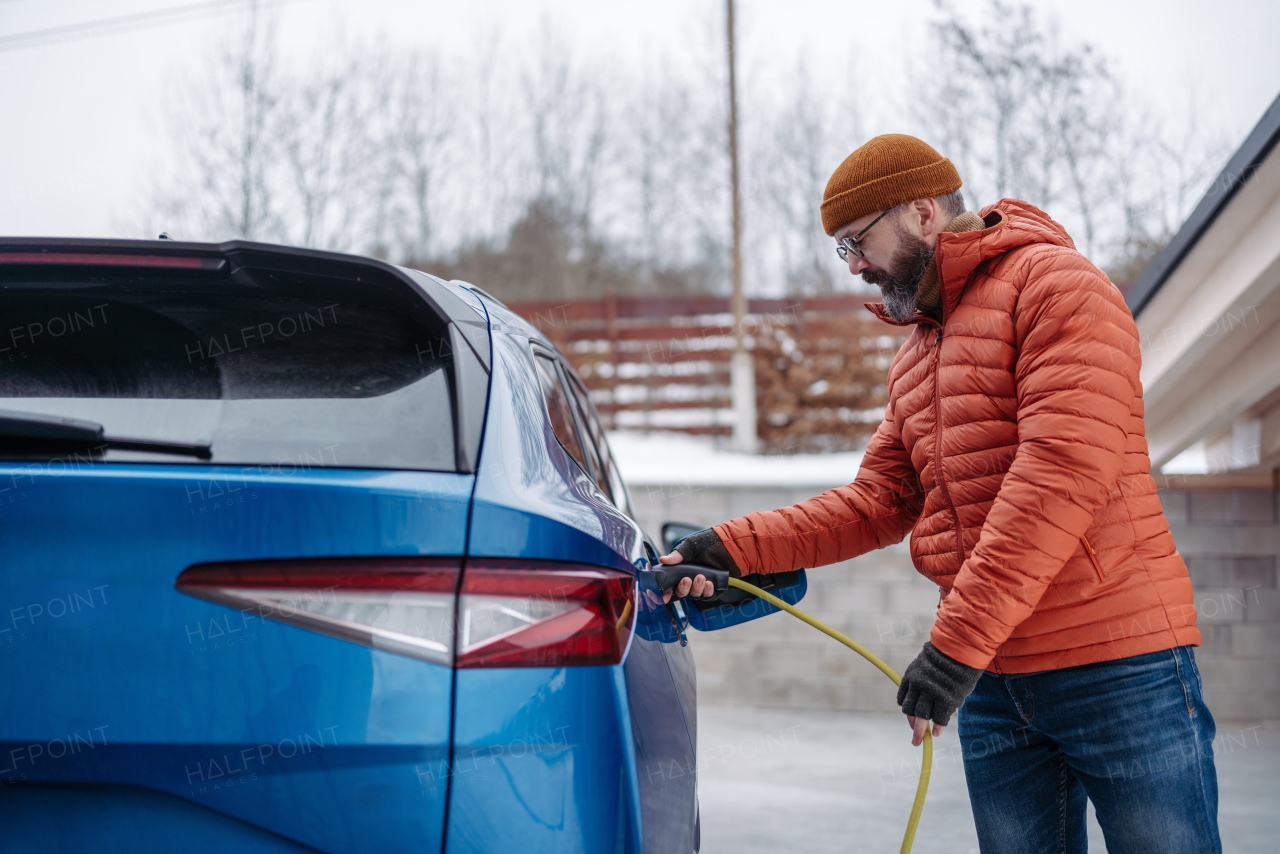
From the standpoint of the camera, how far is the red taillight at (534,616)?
1.13 meters

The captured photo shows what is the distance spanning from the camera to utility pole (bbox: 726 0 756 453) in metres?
9.99

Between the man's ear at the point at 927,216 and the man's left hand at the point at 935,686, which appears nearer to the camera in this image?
the man's left hand at the point at 935,686

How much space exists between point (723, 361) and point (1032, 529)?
10.7m

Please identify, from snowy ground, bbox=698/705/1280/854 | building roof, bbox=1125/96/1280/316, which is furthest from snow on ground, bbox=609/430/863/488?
building roof, bbox=1125/96/1280/316

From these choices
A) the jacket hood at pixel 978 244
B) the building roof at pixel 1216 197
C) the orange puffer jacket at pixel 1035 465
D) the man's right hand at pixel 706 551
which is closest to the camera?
the orange puffer jacket at pixel 1035 465

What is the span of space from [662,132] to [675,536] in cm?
1549

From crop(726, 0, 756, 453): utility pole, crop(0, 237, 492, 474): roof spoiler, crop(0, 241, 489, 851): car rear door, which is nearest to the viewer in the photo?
crop(0, 241, 489, 851): car rear door

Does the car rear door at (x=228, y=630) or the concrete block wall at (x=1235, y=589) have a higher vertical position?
the car rear door at (x=228, y=630)

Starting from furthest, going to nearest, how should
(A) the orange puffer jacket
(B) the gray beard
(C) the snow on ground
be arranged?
(C) the snow on ground
(B) the gray beard
(A) the orange puffer jacket

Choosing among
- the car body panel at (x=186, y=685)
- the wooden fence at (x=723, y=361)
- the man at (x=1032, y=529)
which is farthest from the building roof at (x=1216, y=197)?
the wooden fence at (x=723, y=361)

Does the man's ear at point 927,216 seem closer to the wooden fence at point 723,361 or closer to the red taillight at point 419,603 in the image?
the red taillight at point 419,603

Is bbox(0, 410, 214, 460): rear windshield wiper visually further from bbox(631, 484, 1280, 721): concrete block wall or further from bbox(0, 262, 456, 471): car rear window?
bbox(631, 484, 1280, 721): concrete block wall

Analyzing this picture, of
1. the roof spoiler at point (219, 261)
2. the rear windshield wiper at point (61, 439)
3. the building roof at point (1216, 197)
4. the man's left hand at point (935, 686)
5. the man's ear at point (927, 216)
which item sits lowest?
the man's left hand at point (935, 686)

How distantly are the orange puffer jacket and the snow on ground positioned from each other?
4490 millimetres
